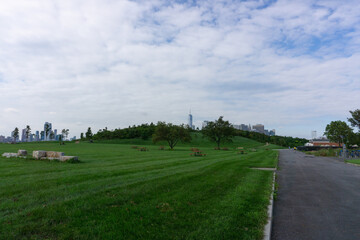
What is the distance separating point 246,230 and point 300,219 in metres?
2.33

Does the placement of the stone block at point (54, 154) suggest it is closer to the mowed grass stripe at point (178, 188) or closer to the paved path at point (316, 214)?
the mowed grass stripe at point (178, 188)

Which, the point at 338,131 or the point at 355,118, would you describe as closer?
the point at 355,118

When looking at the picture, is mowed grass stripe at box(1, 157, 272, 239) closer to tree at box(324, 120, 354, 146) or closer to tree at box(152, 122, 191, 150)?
tree at box(152, 122, 191, 150)

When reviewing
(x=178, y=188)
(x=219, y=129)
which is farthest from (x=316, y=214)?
(x=219, y=129)

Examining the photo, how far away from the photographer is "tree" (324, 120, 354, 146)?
2879 inches

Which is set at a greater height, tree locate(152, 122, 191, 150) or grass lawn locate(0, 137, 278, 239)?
tree locate(152, 122, 191, 150)

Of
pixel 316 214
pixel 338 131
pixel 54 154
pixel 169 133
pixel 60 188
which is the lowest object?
pixel 316 214

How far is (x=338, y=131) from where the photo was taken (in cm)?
7431

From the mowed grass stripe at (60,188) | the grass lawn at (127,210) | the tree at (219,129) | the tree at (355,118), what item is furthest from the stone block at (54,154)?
the tree at (355,118)

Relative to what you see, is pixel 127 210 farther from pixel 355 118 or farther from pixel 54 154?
pixel 355 118

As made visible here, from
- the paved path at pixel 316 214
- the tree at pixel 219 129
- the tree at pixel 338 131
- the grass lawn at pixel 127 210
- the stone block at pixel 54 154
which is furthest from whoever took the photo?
the tree at pixel 338 131

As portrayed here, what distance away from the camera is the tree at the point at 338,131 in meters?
73.1

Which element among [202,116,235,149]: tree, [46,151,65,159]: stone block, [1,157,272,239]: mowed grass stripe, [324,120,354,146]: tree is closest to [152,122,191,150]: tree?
[202,116,235,149]: tree

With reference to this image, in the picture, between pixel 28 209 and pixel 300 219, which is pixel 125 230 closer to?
pixel 28 209
